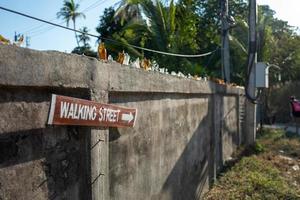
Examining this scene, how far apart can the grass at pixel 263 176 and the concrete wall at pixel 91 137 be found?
3.23ft

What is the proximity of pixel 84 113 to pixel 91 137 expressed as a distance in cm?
25

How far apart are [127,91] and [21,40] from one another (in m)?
1.30

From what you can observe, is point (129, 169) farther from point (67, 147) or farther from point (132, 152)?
point (67, 147)

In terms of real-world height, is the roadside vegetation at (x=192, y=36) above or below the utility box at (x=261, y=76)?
above

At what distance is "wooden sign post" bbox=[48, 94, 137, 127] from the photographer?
270 cm

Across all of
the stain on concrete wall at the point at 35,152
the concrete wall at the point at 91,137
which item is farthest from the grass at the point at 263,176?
the stain on concrete wall at the point at 35,152

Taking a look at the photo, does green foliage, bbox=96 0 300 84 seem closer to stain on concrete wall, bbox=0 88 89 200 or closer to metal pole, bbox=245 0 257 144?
metal pole, bbox=245 0 257 144

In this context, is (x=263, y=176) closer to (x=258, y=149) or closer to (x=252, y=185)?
(x=252, y=185)

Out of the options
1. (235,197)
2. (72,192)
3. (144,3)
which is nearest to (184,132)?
(235,197)

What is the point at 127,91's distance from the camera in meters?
3.78

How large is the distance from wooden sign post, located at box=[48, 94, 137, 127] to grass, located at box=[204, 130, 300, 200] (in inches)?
140

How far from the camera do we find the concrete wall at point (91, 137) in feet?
7.91

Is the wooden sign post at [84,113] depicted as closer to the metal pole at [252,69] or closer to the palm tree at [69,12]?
the metal pole at [252,69]

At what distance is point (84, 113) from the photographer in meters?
2.97
